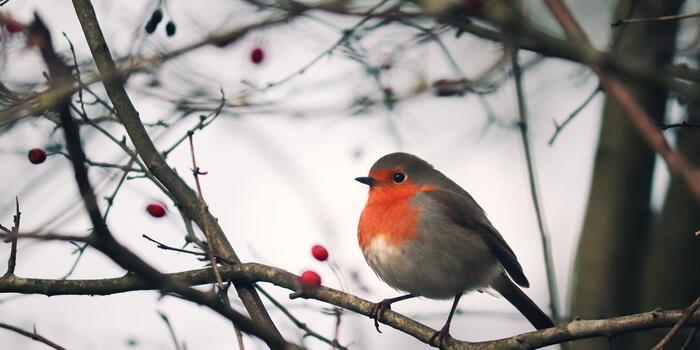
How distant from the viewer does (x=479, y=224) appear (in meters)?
5.78

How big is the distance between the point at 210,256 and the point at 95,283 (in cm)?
62

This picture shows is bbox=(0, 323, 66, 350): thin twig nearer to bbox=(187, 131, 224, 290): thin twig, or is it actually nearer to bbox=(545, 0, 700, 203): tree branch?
bbox=(187, 131, 224, 290): thin twig

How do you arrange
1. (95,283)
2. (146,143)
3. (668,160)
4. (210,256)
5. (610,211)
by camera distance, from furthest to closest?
(610,211)
(146,143)
(95,283)
(210,256)
(668,160)

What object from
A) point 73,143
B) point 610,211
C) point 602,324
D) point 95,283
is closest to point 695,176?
point 602,324

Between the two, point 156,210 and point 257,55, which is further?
point 257,55

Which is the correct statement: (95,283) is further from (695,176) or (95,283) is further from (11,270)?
(695,176)

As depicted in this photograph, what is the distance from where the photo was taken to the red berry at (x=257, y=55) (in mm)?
5773

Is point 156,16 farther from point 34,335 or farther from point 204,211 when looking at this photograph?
point 34,335

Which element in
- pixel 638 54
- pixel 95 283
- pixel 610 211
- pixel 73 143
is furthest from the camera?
pixel 610 211

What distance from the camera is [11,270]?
3.96 meters

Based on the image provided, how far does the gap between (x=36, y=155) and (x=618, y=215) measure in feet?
15.1

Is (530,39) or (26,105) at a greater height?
(530,39)

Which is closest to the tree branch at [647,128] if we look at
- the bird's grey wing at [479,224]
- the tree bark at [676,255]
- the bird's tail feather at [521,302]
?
the bird's grey wing at [479,224]

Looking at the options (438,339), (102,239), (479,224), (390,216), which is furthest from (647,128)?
(479,224)
